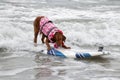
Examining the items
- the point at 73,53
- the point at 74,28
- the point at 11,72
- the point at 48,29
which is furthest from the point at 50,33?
the point at 74,28

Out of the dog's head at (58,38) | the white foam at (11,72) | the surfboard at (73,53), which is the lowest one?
the white foam at (11,72)

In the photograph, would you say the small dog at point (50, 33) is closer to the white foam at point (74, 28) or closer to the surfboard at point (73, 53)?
the surfboard at point (73, 53)

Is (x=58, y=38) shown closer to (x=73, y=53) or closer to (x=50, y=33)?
(x=50, y=33)

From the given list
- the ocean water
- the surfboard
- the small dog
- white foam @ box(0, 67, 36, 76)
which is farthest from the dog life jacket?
white foam @ box(0, 67, 36, 76)

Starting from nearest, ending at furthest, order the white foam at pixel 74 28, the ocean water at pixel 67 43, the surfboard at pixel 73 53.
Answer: the ocean water at pixel 67 43, the surfboard at pixel 73 53, the white foam at pixel 74 28

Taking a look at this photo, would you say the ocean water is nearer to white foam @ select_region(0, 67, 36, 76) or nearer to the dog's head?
white foam @ select_region(0, 67, 36, 76)

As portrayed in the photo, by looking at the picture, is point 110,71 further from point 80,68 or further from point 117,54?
point 117,54

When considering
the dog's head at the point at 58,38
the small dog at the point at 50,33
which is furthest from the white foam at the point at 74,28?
the dog's head at the point at 58,38

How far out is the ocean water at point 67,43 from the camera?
311 inches

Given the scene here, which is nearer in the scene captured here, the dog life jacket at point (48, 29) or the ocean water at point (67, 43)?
the ocean water at point (67, 43)

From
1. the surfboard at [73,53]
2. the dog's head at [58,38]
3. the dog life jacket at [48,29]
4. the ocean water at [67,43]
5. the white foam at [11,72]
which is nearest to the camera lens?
the white foam at [11,72]

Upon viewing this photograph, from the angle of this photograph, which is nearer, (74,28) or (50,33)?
(50,33)

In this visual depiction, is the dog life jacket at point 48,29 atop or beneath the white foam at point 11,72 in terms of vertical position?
atop

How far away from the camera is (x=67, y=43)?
11.7 m
